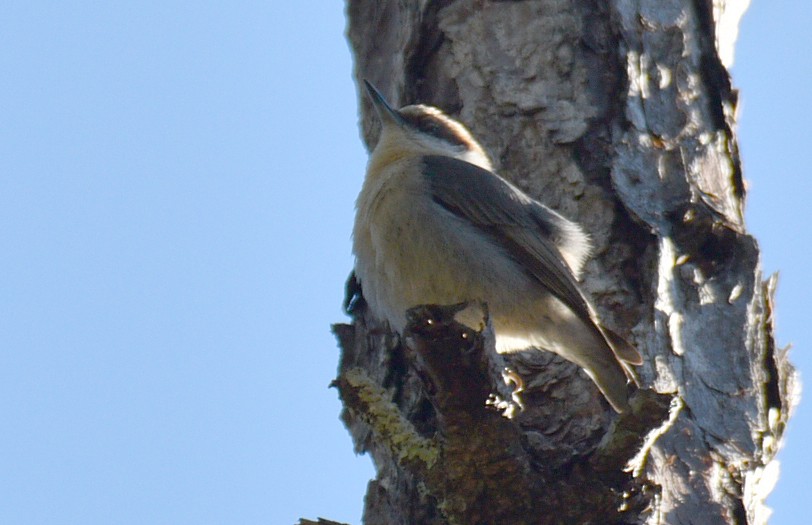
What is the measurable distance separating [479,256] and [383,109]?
1.21 metres

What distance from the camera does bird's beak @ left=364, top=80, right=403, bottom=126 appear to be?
216 inches

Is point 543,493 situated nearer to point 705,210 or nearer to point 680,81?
point 705,210

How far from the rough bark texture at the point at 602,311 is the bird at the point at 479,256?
12cm

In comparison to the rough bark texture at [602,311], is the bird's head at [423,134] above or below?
above

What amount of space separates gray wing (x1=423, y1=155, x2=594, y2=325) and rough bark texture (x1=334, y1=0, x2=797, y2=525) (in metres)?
0.17

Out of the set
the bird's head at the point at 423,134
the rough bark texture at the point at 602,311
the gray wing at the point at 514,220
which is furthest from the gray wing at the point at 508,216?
the bird's head at the point at 423,134

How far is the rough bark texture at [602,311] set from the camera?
3332 mm

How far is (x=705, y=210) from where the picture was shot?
4.46 meters

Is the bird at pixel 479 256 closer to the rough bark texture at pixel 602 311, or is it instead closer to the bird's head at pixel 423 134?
the rough bark texture at pixel 602 311

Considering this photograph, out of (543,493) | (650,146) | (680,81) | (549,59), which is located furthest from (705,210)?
(543,493)

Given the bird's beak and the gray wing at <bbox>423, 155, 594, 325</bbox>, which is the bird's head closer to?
the bird's beak

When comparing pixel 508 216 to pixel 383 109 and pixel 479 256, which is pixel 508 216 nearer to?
pixel 479 256

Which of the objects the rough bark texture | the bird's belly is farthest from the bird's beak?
the bird's belly

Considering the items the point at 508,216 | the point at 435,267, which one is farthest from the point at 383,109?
the point at 435,267
